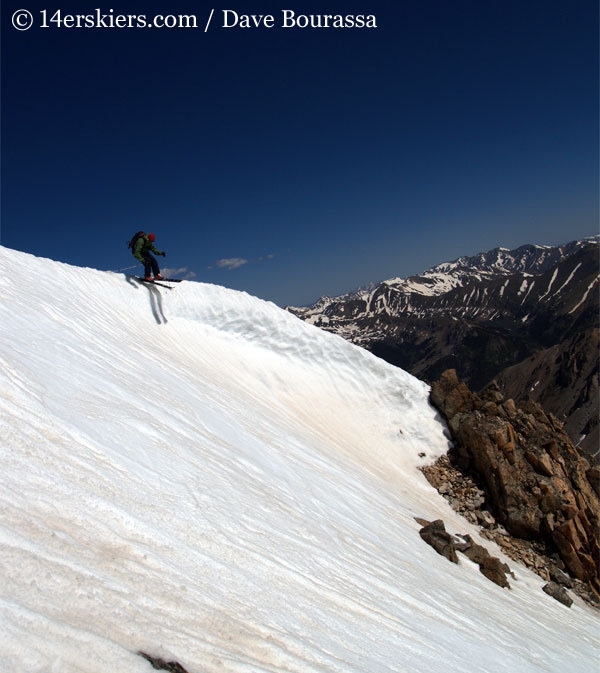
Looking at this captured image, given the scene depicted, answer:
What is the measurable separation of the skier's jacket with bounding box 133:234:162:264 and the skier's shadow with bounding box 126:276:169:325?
1170mm

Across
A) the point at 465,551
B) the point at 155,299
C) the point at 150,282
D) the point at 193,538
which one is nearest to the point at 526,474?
the point at 465,551

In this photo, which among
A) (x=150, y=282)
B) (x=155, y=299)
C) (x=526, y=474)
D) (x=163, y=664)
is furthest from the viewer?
(x=150, y=282)

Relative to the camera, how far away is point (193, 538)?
570cm

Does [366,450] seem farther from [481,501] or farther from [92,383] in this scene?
[92,383]

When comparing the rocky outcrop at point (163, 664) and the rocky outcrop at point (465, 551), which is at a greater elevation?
the rocky outcrop at point (163, 664)

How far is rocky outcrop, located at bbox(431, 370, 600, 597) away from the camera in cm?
1736

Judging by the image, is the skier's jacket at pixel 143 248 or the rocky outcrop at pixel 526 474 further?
the skier's jacket at pixel 143 248

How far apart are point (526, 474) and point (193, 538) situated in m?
18.6

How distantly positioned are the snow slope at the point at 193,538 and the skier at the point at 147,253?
133 inches

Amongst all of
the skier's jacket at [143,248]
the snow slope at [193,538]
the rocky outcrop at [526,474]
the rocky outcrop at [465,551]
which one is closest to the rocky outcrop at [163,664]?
the snow slope at [193,538]

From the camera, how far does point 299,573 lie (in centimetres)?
641

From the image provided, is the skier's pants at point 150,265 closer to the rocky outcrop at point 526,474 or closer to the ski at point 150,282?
the ski at point 150,282

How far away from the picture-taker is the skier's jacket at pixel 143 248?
20266 millimetres

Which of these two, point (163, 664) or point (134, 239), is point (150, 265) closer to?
point (134, 239)
